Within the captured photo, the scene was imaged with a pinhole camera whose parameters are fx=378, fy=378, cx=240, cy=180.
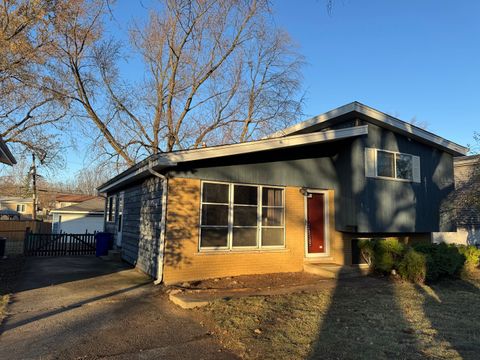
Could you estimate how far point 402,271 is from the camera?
10062 mm

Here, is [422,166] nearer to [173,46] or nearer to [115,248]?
[115,248]

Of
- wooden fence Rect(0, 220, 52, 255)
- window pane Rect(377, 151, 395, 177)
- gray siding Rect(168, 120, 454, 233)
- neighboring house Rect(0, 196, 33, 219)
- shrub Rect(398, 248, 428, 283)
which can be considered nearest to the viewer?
shrub Rect(398, 248, 428, 283)

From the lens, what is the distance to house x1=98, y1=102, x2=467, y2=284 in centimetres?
955

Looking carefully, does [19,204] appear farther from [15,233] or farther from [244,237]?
[244,237]

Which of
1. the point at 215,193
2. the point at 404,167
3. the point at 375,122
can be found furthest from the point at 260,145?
the point at 404,167

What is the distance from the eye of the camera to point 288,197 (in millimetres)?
11344

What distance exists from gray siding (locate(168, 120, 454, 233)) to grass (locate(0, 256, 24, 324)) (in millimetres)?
5234

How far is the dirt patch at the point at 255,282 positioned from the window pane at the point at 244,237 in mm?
897

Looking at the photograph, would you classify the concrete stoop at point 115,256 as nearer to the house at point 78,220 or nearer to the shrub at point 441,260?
the shrub at point 441,260

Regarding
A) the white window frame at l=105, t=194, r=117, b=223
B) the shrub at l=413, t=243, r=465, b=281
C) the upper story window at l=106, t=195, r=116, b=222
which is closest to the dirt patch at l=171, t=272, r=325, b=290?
the shrub at l=413, t=243, r=465, b=281

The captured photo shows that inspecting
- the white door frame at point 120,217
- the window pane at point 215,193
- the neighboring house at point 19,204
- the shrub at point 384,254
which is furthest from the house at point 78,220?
the neighboring house at point 19,204

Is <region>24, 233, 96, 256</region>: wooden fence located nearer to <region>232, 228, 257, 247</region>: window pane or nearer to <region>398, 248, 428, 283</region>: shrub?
<region>232, 228, 257, 247</region>: window pane

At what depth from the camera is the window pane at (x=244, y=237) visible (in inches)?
407

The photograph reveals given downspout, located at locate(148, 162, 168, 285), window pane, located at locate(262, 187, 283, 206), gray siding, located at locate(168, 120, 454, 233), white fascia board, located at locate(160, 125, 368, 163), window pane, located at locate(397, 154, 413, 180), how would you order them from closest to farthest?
white fascia board, located at locate(160, 125, 368, 163) < downspout, located at locate(148, 162, 168, 285) < gray siding, located at locate(168, 120, 454, 233) < window pane, located at locate(262, 187, 283, 206) < window pane, located at locate(397, 154, 413, 180)
